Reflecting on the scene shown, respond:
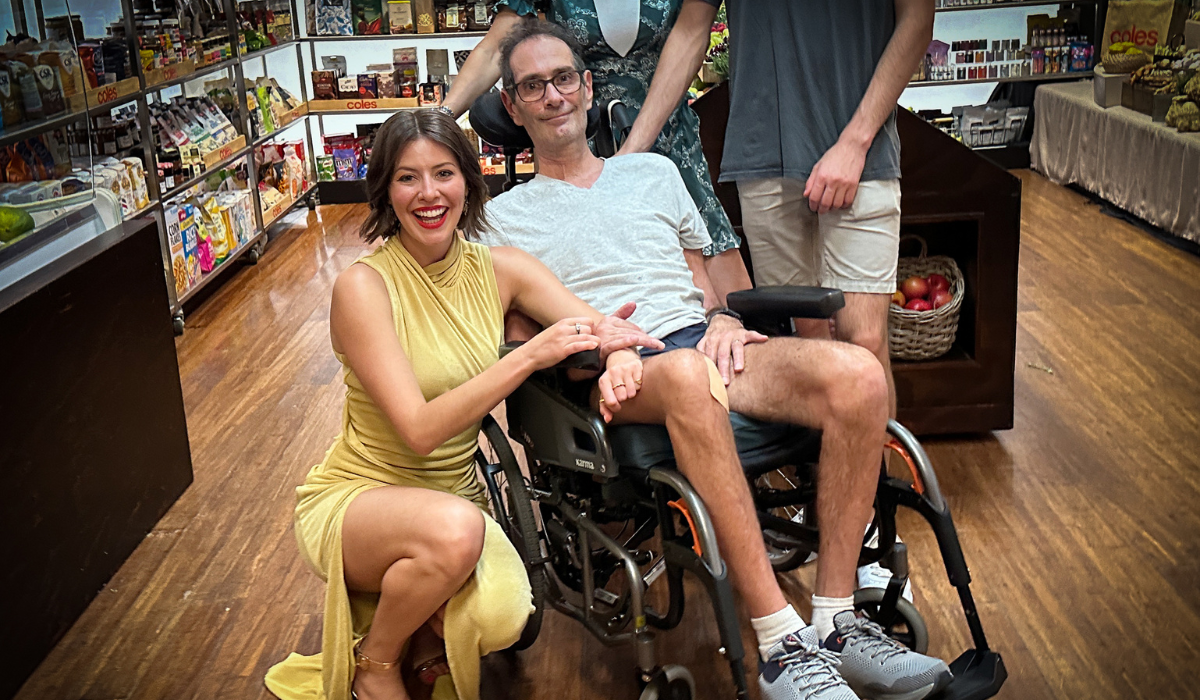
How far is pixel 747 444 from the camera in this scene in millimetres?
2098

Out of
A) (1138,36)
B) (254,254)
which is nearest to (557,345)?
(254,254)

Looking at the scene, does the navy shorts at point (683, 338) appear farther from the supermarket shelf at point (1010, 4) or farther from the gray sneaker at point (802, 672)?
the supermarket shelf at point (1010, 4)

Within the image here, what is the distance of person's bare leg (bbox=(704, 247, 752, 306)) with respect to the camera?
2.65 metres

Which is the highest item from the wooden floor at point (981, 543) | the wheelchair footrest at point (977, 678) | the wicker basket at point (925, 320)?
the wicker basket at point (925, 320)

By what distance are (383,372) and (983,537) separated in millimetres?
1579

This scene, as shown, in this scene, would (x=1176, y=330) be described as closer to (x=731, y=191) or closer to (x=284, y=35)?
(x=731, y=191)

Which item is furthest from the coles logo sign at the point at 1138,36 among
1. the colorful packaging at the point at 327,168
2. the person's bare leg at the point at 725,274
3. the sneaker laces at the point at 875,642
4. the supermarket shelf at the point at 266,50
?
the sneaker laces at the point at 875,642

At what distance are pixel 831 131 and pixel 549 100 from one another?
0.65 meters

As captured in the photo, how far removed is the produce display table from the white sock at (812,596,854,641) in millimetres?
3820

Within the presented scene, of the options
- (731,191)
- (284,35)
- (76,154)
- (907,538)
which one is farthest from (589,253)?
(284,35)

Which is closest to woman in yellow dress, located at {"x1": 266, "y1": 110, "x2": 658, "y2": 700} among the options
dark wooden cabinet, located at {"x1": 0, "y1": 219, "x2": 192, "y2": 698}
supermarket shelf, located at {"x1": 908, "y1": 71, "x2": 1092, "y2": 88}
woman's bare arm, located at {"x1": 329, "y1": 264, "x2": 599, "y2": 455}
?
woman's bare arm, located at {"x1": 329, "y1": 264, "x2": 599, "y2": 455}

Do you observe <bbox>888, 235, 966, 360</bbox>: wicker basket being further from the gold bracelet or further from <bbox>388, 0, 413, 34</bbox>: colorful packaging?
<bbox>388, 0, 413, 34</bbox>: colorful packaging

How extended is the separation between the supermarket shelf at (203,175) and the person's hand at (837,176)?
11.1 ft

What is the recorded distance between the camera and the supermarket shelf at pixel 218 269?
5004mm
